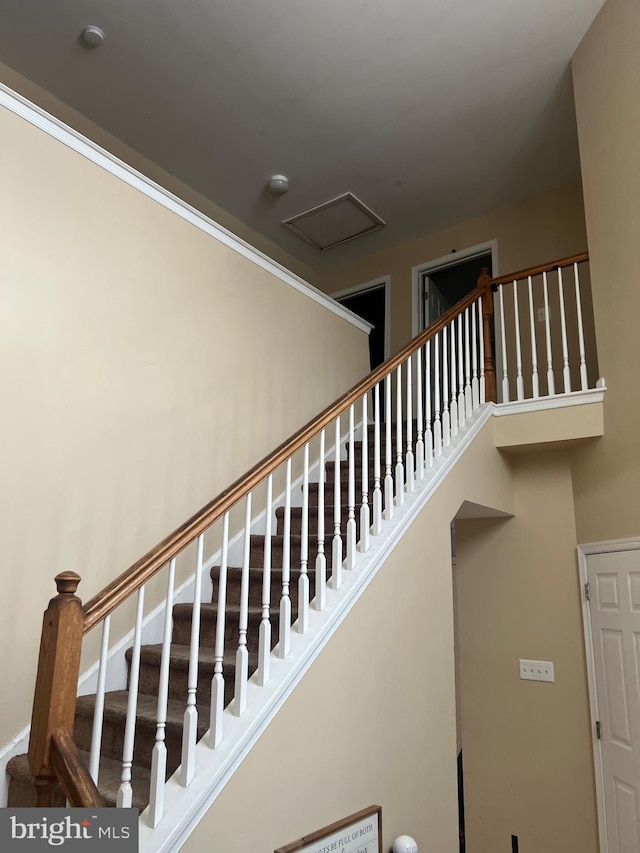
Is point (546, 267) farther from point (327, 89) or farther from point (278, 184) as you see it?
point (278, 184)

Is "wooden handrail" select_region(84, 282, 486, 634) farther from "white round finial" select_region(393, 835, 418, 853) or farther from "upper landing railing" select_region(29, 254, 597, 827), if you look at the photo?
"white round finial" select_region(393, 835, 418, 853)

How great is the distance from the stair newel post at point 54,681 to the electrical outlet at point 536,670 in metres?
2.96

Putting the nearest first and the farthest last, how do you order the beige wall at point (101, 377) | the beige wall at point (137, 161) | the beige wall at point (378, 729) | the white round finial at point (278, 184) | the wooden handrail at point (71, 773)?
the wooden handrail at point (71, 773), the beige wall at point (378, 729), the beige wall at point (101, 377), the beige wall at point (137, 161), the white round finial at point (278, 184)

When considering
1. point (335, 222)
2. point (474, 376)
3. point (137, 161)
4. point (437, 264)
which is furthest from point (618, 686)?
point (137, 161)

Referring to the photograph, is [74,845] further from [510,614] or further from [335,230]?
[335,230]

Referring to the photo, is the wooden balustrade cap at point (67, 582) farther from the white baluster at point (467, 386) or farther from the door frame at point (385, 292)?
the door frame at point (385, 292)

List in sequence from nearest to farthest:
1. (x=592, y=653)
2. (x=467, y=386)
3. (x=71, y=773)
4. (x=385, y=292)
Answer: (x=71, y=773) → (x=592, y=653) → (x=467, y=386) → (x=385, y=292)

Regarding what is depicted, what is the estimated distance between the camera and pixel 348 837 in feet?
7.50

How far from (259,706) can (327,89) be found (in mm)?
3740

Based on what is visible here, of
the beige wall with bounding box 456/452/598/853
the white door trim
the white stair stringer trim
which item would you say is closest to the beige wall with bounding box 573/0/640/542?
the beige wall with bounding box 456/452/598/853

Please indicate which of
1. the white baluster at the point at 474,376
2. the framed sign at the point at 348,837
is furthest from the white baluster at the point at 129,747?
the white baluster at the point at 474,376

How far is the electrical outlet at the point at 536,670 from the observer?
3709 mm

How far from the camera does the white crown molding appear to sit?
2799 millimetres

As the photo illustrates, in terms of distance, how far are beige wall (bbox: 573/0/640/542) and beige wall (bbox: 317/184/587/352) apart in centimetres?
134
